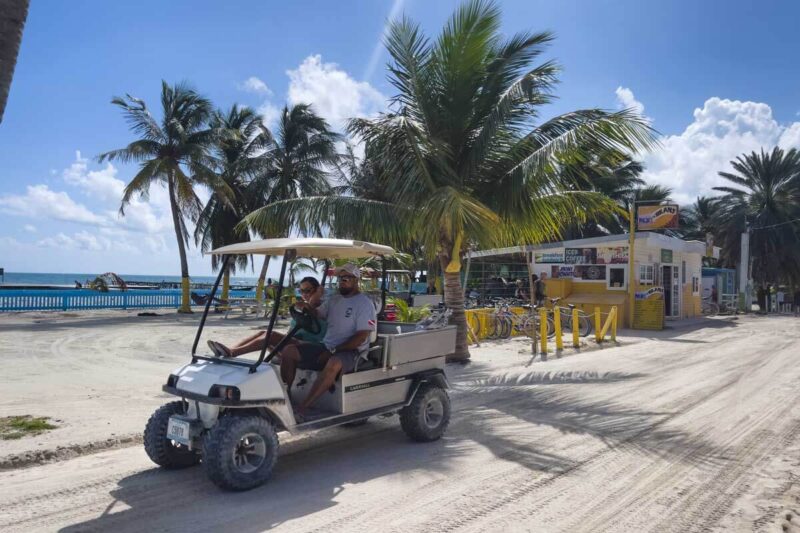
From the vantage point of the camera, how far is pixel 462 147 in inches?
481

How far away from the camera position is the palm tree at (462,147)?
11453 millimetres

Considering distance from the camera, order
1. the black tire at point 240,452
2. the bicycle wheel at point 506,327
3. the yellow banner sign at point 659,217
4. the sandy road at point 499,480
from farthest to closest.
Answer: the yellow banner sign at point 659,217, the bicycle wheel at point 506,327, the black tire at point 240,452, the sandy road at point 499,480

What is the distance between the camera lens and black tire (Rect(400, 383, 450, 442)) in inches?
248

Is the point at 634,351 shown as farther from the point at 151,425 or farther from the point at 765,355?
the point at 151,425

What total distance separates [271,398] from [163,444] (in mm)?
1136

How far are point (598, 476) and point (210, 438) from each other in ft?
11.1

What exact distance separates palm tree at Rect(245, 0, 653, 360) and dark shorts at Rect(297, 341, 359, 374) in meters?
5.41

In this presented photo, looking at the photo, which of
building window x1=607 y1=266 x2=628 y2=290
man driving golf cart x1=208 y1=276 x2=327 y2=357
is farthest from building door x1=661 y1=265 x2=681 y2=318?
man driving golf cart x1=208 y1=276 x2=327 y2=357

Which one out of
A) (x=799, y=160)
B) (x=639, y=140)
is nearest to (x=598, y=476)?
(x=639, y=140)

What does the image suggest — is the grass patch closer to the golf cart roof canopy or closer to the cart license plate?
the cart license plate

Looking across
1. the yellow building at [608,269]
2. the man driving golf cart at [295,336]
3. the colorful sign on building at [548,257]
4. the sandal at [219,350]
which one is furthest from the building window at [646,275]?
the sandal at [219,350]

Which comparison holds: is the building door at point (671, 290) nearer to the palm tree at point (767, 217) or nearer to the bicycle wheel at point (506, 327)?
the bicycle wheel at point (506, 327)

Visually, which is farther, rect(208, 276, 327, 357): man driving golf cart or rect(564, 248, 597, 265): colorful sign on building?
rect(564, 248, 597, 265): colorful sign on building

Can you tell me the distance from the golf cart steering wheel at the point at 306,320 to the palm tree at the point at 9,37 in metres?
2.93
